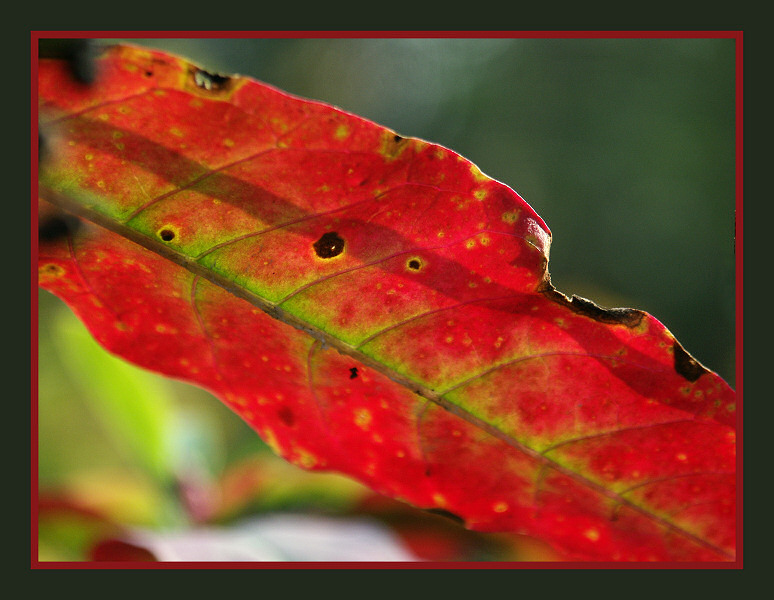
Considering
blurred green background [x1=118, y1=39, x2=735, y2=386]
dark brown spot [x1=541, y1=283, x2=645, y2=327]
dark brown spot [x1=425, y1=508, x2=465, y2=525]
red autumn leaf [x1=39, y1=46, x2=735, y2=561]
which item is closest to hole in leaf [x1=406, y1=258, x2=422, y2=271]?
red autumn leaf [x1=39, y1=46, x2=735, y2=561]

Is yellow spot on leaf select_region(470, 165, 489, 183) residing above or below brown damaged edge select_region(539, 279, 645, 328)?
above

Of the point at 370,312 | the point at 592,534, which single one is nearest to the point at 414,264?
the point at 370,312

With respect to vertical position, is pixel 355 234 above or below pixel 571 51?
below

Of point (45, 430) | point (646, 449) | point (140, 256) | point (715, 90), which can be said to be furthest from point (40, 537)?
point (715, 90)

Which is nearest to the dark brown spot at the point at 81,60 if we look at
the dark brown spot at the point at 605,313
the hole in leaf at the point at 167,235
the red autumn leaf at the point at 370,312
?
the red autumn leaf at the point at 370,312

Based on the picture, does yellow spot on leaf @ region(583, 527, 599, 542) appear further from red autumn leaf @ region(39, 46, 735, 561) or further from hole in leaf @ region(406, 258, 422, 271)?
hole in leaf @ region(406, 258, 422, 271)

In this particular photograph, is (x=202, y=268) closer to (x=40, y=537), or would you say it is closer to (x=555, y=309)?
(x=555, y=309)
